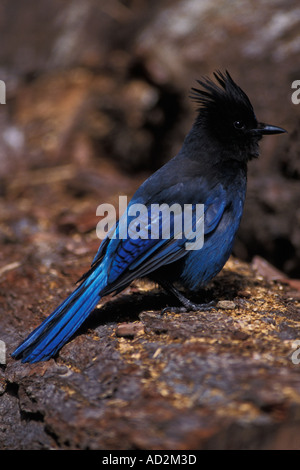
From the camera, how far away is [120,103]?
25.9ft

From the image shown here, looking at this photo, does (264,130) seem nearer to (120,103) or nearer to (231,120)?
(231,120)

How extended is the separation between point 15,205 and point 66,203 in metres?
0.67

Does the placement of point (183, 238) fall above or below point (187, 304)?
above

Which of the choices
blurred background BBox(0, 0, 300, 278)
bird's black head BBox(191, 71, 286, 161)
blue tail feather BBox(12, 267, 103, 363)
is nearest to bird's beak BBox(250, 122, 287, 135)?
bird's black head BBox(191, 71, 286, 161)

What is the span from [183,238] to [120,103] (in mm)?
4631

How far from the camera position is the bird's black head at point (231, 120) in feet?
13.8

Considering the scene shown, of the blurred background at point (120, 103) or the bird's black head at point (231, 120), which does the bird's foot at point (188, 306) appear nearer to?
the bird's black head at point (231, 120)

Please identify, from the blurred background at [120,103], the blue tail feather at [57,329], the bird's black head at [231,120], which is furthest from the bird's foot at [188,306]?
the blurred background at [120,103]

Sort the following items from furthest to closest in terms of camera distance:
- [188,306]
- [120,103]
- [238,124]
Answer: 1. [120,103]
2. [238,124]
3. [188,306]

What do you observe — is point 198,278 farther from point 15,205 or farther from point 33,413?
point 15,205

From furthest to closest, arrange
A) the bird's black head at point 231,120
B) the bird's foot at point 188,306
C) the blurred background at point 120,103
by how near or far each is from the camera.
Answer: the blurred background at point 120,103, the bird's black head at point 231,120, the bird's foot at point 188,306

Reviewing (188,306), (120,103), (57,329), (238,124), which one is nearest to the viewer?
(57,329)

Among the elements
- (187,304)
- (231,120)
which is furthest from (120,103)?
(187,304)

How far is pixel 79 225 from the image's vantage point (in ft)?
19.9
